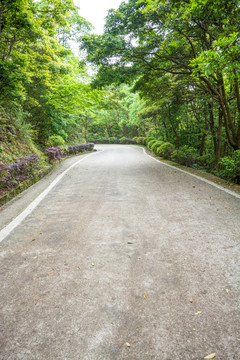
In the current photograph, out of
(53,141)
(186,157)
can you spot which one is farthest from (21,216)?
(53,141)

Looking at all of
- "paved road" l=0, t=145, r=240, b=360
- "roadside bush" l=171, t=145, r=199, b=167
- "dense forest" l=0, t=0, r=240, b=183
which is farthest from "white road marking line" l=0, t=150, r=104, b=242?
"roadside bush" l=171, t=145, r=199, b=167

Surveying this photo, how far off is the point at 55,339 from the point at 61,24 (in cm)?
1280

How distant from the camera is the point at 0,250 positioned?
2875 mm

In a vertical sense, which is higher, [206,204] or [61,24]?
[61,24]

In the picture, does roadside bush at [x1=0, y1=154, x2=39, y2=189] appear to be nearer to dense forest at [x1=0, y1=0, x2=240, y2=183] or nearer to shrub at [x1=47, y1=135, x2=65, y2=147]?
dense forest at [x1=0, y1=0, x2=240, y2=183]

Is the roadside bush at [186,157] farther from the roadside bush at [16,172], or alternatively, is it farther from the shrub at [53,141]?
the shrub at [53,141]

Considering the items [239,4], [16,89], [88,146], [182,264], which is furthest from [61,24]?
[182,264]

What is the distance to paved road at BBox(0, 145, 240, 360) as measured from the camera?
1.59 metres

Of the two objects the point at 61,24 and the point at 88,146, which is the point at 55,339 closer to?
the point at 61,24

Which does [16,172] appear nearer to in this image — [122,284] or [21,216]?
[21,216]

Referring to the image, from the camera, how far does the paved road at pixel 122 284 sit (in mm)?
1588

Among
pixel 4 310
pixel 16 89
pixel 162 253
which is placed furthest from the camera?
pixel 16 89

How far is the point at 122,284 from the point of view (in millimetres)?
2188

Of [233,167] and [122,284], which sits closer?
[122,284]
